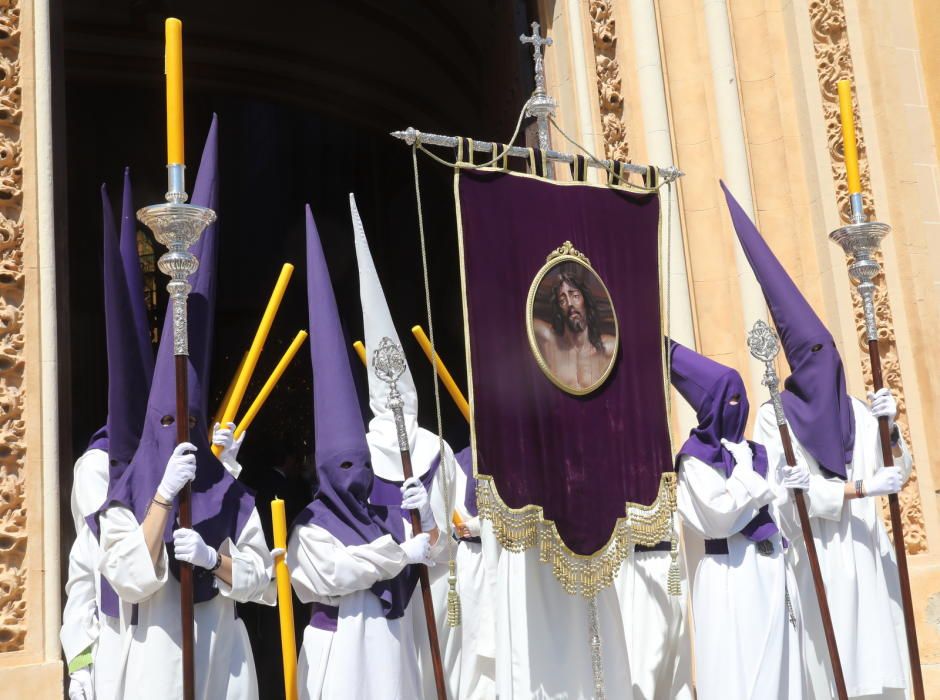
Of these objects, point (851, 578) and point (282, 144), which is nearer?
point (851, 578)

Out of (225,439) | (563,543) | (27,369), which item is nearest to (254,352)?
(225,439)

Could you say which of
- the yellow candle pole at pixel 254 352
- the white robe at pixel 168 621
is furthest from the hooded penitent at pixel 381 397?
the white robe at pixel 168 621

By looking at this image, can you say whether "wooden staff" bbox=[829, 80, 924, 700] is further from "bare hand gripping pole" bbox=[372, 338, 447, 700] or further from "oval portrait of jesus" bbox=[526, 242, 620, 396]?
"bare hand gripping pole" bbox=[372, 338, 447, 700]

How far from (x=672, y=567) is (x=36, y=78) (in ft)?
11.9

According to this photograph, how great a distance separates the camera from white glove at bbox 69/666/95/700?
468 centimetres

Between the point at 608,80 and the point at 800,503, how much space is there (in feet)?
10.1

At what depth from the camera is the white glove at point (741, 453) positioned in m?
5.55

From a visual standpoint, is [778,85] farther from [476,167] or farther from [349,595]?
[349,595]

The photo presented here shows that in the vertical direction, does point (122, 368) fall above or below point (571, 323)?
below

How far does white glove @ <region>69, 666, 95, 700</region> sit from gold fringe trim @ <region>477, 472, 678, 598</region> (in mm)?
1604

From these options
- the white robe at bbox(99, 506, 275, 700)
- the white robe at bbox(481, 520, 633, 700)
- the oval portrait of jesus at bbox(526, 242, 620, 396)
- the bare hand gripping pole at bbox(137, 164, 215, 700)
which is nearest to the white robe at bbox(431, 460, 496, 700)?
the white robe at bbox(481, 520, 633, 700)

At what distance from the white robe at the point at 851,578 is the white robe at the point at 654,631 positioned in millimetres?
588

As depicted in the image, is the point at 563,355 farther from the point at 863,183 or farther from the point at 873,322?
the point at 863,183

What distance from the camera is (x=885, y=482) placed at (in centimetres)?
569
